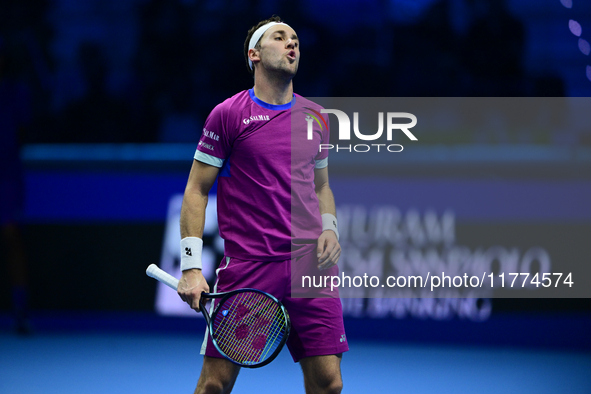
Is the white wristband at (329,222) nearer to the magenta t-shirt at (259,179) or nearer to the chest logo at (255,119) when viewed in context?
the magenta t-shirt at (259,179)

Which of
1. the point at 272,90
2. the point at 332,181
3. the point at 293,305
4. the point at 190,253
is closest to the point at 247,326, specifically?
the point at 293,305

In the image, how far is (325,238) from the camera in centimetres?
254

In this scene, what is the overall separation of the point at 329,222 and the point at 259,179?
0.34 metres

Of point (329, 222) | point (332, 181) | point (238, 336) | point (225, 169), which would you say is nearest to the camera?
point (238, 336)

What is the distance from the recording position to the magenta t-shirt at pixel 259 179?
96.4 inches

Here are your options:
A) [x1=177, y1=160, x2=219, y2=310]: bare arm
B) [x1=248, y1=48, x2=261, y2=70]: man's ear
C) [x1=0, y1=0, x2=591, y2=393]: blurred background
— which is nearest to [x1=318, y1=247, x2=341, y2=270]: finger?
[x1=177, y1=160, x2=219, y2=310]: bare arm

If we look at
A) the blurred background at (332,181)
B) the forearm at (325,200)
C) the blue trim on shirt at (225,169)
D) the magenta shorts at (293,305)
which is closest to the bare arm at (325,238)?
the forearm at (325,200)

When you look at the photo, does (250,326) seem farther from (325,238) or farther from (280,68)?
(280,68)

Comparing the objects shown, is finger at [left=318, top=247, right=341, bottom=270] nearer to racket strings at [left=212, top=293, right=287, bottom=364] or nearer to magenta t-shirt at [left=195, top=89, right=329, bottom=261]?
magenta t-shirt at [left=195, top=89, right=329, bottom=261]

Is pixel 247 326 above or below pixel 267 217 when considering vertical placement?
below

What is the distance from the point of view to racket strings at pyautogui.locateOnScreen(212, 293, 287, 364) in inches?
93.0

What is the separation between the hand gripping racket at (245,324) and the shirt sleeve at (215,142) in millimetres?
466

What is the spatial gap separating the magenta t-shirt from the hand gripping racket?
0.16 metres

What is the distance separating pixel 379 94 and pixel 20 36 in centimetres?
416
